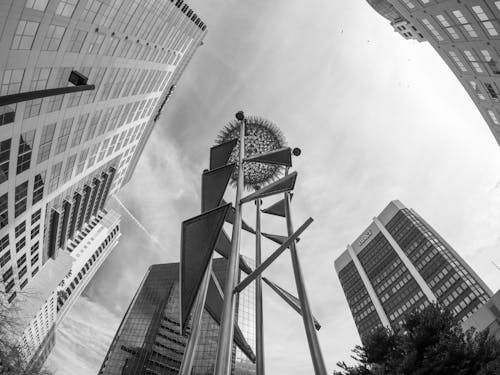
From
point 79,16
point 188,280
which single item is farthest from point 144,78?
point 188,280

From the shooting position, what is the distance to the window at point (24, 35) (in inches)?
674

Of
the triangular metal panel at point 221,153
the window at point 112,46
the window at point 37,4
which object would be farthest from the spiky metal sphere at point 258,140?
the window at point 112,46

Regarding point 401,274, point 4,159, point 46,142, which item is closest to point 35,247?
point 46,142

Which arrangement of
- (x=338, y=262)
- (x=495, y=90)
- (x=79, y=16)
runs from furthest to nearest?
(x=338, y=262) < (x=495, y=90) < (x=79, y=16)

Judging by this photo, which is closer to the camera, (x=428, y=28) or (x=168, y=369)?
(x=428, y=28)

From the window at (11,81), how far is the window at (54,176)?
13306mm

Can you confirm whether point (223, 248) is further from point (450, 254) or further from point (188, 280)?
point (450, 254)

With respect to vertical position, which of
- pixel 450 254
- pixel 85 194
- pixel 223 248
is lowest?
pixel 223 248

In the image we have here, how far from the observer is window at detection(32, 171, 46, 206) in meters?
28.3

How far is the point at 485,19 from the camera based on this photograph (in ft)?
62.6

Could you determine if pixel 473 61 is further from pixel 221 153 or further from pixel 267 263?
pixel 267 263

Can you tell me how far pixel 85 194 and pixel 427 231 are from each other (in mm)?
90400

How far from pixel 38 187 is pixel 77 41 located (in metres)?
16.6

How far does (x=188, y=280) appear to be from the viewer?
19.0 feet
